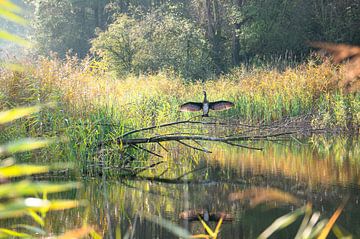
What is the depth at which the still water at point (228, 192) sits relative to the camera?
414 centimetres

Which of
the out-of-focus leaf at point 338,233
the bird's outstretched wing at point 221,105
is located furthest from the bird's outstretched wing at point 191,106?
the out-of-focus leaf at point 338,233

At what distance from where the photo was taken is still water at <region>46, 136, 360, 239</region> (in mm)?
4137

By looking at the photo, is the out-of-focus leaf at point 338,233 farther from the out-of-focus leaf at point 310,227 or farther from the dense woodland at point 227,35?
the dense woodland at point 227,35

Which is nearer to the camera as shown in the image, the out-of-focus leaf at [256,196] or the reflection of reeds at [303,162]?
the out-of-focus leaf at [256,196]

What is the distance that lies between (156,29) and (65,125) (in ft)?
60.4

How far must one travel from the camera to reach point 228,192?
17.8 ft

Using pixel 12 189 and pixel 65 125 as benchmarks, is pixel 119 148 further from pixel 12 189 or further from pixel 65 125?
pixel 12 189

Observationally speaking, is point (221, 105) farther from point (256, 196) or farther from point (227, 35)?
point (227, 35)

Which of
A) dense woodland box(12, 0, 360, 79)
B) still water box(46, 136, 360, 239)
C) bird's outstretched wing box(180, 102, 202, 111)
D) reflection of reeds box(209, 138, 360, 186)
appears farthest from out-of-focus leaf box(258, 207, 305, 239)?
dense woodland box(12, 0, 360, 79)

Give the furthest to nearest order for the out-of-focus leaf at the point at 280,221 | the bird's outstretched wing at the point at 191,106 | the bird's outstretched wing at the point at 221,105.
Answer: the bird's outstretched wing at the point at 191,106 → the bird's outstretched wing at the point at 221,105 → the out-of-focus leaf at the point at 280,221

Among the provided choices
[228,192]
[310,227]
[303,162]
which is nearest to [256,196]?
[228,192]

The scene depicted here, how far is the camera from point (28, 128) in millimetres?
6523

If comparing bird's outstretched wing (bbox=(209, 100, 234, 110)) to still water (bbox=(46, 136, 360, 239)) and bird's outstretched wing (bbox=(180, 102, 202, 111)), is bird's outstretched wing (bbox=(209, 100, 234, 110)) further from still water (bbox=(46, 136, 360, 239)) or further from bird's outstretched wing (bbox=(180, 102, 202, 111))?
still water (bbox=(46, 136, 360, 239))

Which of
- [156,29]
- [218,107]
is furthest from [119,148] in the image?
[156,29]
